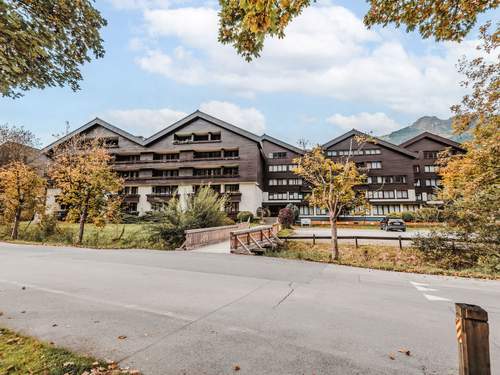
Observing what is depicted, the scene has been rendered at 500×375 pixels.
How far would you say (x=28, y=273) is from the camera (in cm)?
800

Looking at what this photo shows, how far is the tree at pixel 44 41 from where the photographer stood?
379 cm

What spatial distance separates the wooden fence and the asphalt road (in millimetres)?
4931

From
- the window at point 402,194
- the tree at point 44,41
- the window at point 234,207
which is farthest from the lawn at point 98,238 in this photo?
the window at point 402,194

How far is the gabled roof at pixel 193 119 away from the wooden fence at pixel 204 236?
17.6 metres

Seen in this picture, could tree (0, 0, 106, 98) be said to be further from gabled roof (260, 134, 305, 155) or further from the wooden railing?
gabled roof (260, 134, 305, 155)

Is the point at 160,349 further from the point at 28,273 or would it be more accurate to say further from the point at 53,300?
the point at 28,273

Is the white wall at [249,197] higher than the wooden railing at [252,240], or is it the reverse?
the white wall at [249,197]

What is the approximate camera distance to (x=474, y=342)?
6.83ft

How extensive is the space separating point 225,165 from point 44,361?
3074 centimetres

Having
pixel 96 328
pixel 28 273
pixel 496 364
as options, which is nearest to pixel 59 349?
pixel 96 328

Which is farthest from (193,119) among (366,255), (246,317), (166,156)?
(246,317)

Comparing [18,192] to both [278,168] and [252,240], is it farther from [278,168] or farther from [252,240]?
[278,168]

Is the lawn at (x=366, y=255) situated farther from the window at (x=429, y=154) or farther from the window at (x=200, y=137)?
the window at (x=429, y=154)

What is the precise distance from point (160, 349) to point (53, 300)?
3.57m
